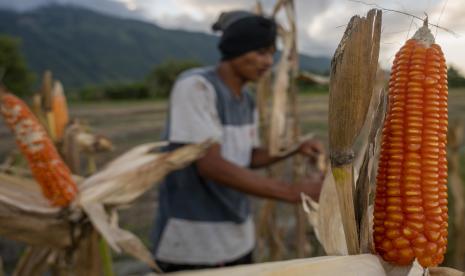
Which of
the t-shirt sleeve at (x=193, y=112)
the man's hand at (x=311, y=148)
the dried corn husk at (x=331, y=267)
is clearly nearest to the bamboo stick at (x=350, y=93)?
the dried corn husk at (x=331, y=267)

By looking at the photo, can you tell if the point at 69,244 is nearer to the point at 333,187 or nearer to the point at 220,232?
the point at 220,232

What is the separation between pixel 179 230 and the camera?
207 centimetres

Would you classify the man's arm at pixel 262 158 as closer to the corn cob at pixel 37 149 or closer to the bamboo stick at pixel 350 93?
the corn cob at pixel 37 149

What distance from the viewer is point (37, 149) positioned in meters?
1.41

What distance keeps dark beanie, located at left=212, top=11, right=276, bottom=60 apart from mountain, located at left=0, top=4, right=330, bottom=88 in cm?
8115

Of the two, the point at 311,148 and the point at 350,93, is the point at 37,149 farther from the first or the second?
→ the point at 311,148

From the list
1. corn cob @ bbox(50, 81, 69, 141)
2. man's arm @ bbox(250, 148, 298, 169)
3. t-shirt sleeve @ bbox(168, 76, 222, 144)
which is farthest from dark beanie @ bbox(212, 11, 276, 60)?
corn cob @ bbox(50, 81, 69, 141)

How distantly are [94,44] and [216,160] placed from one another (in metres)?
104

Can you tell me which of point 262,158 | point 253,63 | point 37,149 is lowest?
point 262,158

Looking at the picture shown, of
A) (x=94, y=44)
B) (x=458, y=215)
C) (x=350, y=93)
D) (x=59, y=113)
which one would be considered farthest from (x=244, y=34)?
(x=94, y=44)

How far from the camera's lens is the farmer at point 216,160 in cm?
185

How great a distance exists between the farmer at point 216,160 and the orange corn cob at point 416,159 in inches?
42.8

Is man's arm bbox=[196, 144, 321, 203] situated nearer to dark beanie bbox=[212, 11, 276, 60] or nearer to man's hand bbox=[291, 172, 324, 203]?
man's hand bbox=[291, 172, 324, 203]

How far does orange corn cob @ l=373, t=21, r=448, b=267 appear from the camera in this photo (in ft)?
2.38
